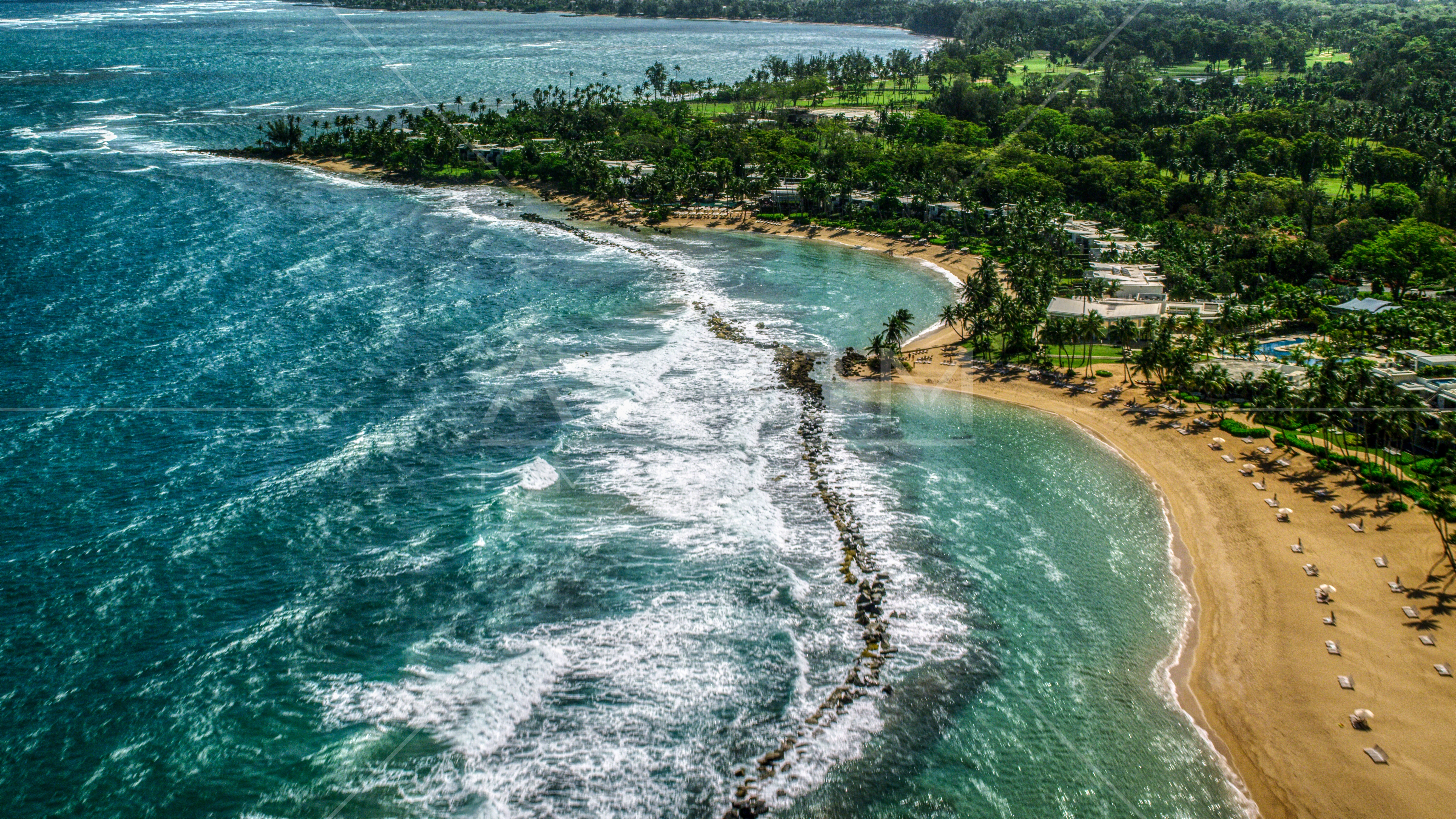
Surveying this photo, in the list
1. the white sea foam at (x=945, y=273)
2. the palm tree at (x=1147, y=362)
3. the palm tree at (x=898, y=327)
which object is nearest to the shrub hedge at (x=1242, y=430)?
the palm tree at (x=1147, y=362)

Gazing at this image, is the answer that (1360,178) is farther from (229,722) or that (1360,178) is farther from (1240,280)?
(229,722)

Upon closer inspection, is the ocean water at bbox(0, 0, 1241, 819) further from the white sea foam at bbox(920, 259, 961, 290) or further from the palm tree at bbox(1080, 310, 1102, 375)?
the white sea foam at bbox(920, 259, 961, 290)

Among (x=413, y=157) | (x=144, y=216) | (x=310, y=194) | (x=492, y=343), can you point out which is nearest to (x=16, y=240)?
(x=144, y=216)

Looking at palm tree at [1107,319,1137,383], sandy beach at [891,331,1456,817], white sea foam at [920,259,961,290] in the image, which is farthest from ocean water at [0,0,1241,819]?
white sea foam at [920,259,961,290]

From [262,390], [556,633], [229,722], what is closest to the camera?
[229,722]

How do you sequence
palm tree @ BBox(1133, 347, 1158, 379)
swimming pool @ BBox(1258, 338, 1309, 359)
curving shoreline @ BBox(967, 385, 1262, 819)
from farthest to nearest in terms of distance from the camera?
1. swimming pool @ BBox(1258, 338, 1309, 359)
2. palm tree @ BBox(1133, 347, 1158, 379)
3. curving shoreline @ BBox(967, 385, 1262, 819)

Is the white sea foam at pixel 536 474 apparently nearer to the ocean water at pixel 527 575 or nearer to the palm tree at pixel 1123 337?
the ocean water at pixel 527 575
